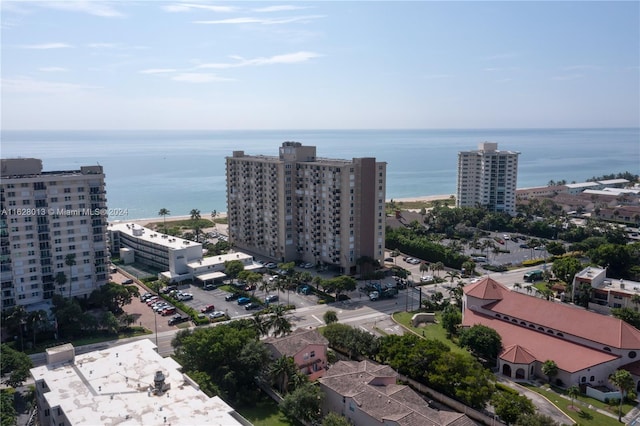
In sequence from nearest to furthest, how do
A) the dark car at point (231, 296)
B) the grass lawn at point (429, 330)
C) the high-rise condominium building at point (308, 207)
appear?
the grass lawn at point (429, 330) → the dark car at point (231, 296) → the high-rise condominium building at point (308, 207)

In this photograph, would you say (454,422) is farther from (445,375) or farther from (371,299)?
(371,299)

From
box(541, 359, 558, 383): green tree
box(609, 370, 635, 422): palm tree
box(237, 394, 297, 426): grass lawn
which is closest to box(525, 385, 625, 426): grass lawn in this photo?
box(541, 359, 558, 383): green tree

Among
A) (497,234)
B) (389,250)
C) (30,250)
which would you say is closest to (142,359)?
(30,250)

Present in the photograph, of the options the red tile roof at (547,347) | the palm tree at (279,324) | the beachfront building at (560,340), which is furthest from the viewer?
the palm tree at (279,324)

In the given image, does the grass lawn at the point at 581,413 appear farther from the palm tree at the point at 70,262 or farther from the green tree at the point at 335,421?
the palm tree at the point at 70,262

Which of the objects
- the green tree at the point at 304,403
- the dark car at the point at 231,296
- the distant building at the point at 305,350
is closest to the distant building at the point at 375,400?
the green tree at the point at 304,403

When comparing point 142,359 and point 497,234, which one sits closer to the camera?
point 142,359
